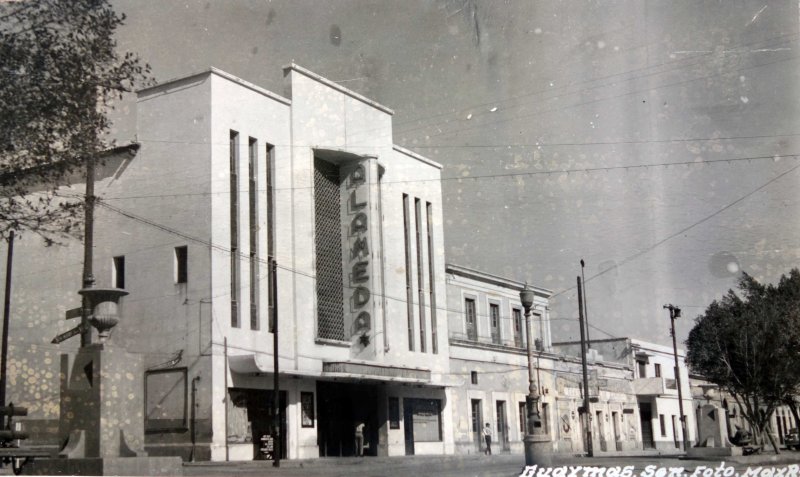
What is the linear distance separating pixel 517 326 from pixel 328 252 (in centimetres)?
1160

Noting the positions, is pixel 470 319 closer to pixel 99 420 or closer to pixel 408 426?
pixel 408 426

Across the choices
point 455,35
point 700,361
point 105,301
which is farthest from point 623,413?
point 105,301

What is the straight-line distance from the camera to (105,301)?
1262cm

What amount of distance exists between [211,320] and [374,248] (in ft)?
21.2

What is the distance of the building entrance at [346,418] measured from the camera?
2298 centimetres

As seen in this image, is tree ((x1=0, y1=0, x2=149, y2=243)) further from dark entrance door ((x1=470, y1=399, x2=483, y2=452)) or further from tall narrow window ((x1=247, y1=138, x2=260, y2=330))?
dark entrance door ((x1=470, y1=399, x2=483, y2=452))

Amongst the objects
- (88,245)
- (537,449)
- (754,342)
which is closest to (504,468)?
(537,449)

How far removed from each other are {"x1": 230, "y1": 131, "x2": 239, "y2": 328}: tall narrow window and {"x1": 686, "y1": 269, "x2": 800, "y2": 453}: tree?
9.66m

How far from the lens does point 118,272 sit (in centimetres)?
1661

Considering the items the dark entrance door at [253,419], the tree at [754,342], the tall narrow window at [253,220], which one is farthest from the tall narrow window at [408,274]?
the tree at [754,342]

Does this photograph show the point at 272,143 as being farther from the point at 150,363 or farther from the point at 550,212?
the point at 550,212

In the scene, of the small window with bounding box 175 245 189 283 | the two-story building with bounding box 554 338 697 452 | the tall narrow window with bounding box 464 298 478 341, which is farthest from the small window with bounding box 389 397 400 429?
the two-story building with bounding box 554 338 697 452

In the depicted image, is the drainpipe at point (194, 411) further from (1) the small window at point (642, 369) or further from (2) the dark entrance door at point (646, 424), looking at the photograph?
(2) the dark entrance door at point (646, 424)

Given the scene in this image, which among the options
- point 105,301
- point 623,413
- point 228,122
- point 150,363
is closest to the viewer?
point 105,301
